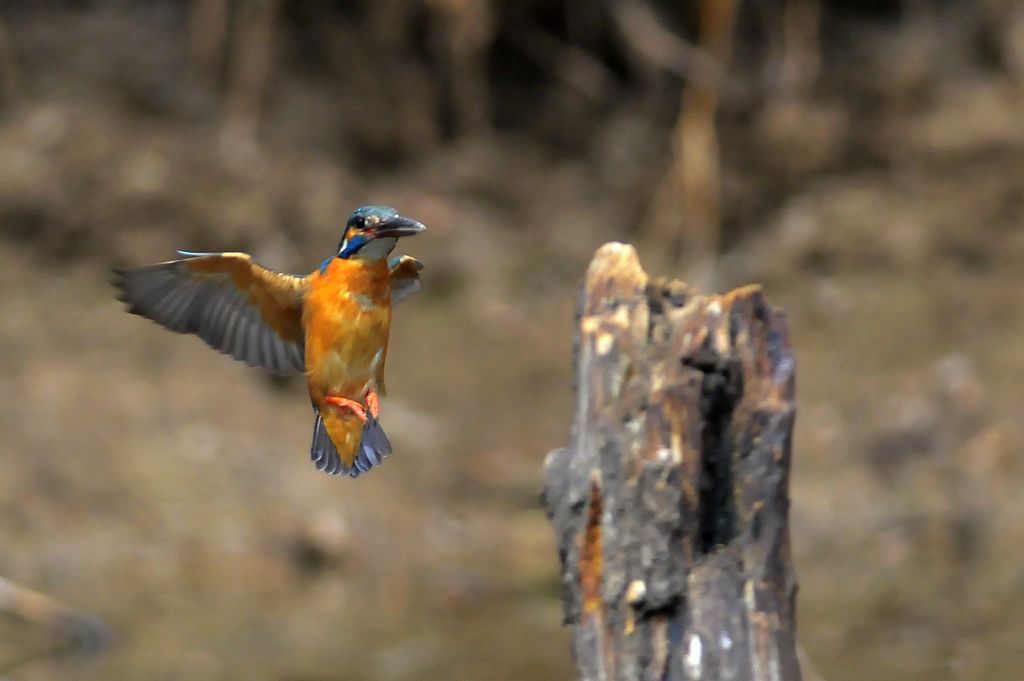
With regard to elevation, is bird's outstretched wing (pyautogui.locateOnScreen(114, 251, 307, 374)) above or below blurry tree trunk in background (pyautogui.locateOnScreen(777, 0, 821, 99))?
below

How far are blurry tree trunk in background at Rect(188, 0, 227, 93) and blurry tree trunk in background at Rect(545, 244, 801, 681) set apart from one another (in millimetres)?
4904

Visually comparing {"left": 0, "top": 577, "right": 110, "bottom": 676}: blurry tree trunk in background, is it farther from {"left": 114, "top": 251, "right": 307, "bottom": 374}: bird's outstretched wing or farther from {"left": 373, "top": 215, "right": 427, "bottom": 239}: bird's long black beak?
{"left": 373, "top": 215, "right": 427, "bottom": 239}: bird's long black beak

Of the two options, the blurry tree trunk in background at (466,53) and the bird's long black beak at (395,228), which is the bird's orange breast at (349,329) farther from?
the blurry tree trunk in background at (466,53)

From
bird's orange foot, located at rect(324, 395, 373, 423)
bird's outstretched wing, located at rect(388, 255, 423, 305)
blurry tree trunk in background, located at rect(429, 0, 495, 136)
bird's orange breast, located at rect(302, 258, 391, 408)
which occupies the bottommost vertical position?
bird's orange foot, located at rect(324, 395, 373, 423)

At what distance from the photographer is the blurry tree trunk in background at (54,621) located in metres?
5.95

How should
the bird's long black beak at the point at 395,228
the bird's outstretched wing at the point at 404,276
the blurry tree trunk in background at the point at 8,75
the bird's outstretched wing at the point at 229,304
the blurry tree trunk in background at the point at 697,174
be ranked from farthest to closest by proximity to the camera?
the blurry tree trunk in background at the point at 697,174 → the blurry tree trunk in background at the point at 8,75 → the bird's outstretched wing at the point at 229,304 → the bird's outstretched wing at the point at 404,276 → the bird's long black beak at the point at 395,228

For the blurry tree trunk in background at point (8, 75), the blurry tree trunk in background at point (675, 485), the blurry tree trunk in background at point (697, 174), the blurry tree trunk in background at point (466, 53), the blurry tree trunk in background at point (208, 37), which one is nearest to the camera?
the blurry tree trunk in background at point (675, 485)

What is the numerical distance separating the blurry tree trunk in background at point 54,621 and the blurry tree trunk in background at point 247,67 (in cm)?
298

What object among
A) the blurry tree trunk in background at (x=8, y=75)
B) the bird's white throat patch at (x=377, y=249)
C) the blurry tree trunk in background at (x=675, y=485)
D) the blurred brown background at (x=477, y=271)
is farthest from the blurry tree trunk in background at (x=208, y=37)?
the bird's white throat patch at (x=377, y=249)

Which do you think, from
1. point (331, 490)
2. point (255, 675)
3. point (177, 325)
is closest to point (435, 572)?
point (331, 490)

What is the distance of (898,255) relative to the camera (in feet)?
28.1

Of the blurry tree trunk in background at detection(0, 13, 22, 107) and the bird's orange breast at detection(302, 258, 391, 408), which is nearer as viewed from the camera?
the bird's orange breast at detection(302, 258, 391, 408)

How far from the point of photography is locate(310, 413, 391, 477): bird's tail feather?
9.02 ft

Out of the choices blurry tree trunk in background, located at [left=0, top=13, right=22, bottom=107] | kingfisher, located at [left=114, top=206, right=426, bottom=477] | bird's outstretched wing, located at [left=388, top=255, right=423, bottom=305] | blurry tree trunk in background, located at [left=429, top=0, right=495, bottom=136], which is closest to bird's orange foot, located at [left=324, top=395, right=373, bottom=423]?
kingfisher, located at [left=114, top=206, right=426, bottom=477]
